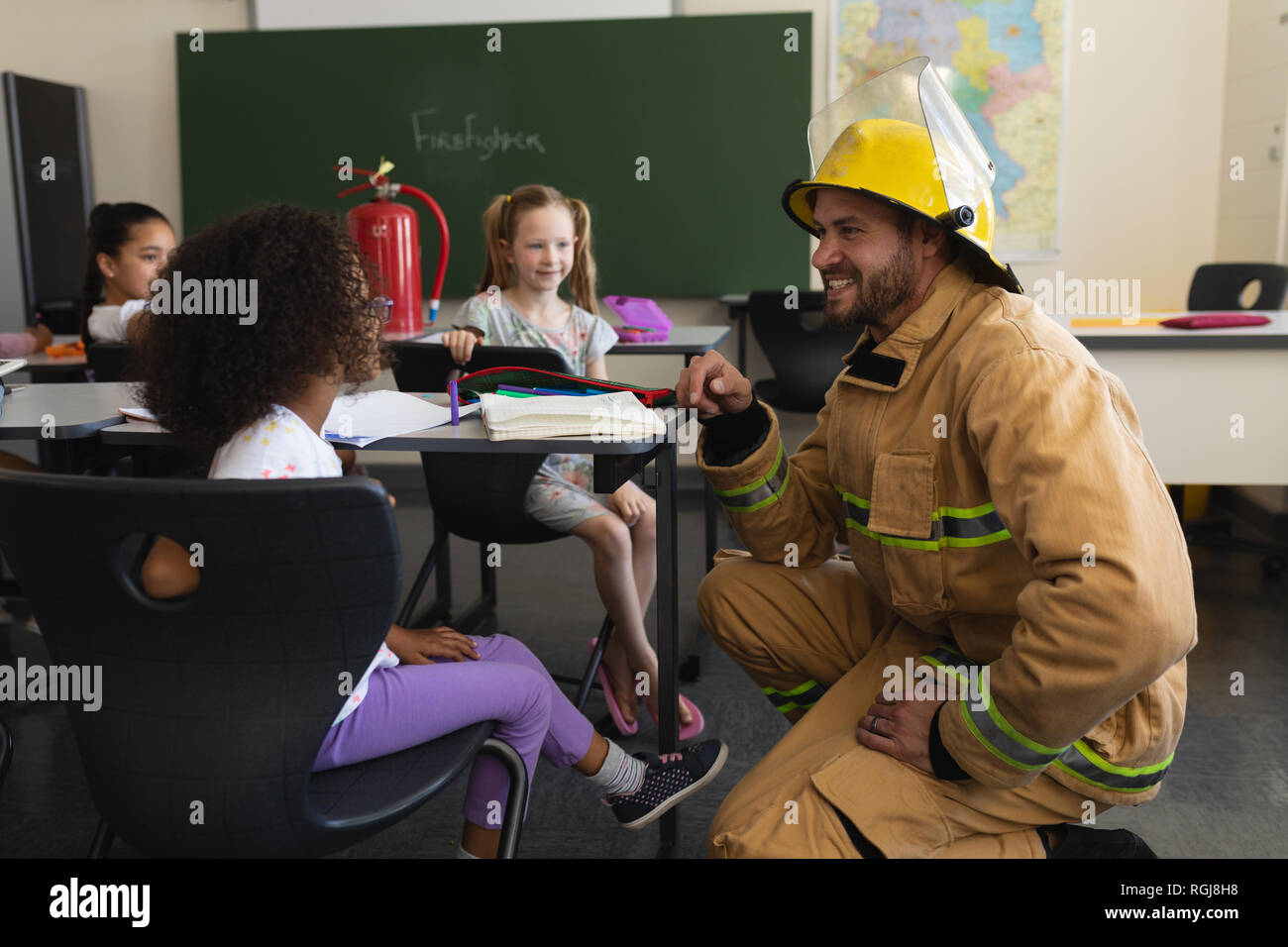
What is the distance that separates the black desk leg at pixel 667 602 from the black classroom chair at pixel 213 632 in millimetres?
748

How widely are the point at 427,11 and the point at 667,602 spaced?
12.3ft

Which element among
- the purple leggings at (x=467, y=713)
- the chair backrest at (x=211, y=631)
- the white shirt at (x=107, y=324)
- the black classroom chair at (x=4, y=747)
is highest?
the white shirt at (x=107, y=324)

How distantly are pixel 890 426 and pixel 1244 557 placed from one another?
2.76 m

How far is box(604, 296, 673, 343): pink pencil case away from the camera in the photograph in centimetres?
295

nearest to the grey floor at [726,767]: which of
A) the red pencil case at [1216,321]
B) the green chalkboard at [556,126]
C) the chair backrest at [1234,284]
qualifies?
the red pencil case at [1216,321]

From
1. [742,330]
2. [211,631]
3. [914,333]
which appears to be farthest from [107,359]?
[742,330]

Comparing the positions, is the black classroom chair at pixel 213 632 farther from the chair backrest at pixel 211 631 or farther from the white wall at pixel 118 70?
the white wall at pixel 118 70

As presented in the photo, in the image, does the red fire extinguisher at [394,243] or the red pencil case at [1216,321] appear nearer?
the red pencil case at [1216,321]

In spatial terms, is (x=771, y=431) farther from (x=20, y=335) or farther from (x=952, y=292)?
(x=20, y=335)

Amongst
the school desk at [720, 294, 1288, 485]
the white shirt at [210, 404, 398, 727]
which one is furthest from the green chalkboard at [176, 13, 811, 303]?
the white shirt at [210, 404, 398, 727]

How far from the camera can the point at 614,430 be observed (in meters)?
1.54

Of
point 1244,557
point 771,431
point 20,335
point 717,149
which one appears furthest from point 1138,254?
point 20,335

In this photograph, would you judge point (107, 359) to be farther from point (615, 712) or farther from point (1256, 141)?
point (1256, 141)

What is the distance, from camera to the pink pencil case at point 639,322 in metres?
2.95
